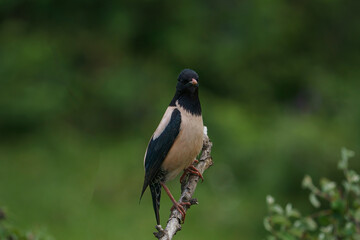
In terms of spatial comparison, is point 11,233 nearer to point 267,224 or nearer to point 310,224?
point 267,224

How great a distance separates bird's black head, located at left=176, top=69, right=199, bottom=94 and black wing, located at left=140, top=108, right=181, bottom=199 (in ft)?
0.41

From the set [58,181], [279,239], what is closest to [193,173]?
[279,239]

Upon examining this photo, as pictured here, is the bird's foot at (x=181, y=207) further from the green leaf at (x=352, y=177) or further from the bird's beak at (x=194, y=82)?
the green leaf at (x=352, y=177)

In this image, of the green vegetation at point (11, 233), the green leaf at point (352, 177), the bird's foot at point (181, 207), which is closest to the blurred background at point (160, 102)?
the bird's foot at point (181, 207)

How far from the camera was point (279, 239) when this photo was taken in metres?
2.60

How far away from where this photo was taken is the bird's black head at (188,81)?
9.80 feet

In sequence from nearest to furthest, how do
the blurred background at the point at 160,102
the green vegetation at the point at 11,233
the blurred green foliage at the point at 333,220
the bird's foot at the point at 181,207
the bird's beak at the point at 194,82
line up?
1. the blurred green foliage at the point at 333,220
2. the green vegetation at the point at 11,233
3. the bird's foot at the point at 181,207
4. the bird's beak at the point at 194,82
5. the blurred background at the point at 160,102

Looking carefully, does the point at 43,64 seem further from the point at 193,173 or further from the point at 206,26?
the point at 193,173

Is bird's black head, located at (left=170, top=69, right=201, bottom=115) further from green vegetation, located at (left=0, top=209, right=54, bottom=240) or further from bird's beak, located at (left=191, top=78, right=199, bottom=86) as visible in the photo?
green vegetation, located at (left=0, top=209, right=54, bottom=240)

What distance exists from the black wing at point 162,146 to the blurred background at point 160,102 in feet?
8.36

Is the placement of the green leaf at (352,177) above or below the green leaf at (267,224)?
above

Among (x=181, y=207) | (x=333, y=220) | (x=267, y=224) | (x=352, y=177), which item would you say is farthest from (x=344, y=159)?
(x=181, y=207)

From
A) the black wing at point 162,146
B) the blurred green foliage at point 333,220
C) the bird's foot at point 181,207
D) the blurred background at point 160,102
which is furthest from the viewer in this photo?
the blurred background at point 160,102

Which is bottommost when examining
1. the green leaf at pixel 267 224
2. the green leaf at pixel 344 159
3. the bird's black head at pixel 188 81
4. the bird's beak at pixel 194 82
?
the green leaf at pixel 267 224
